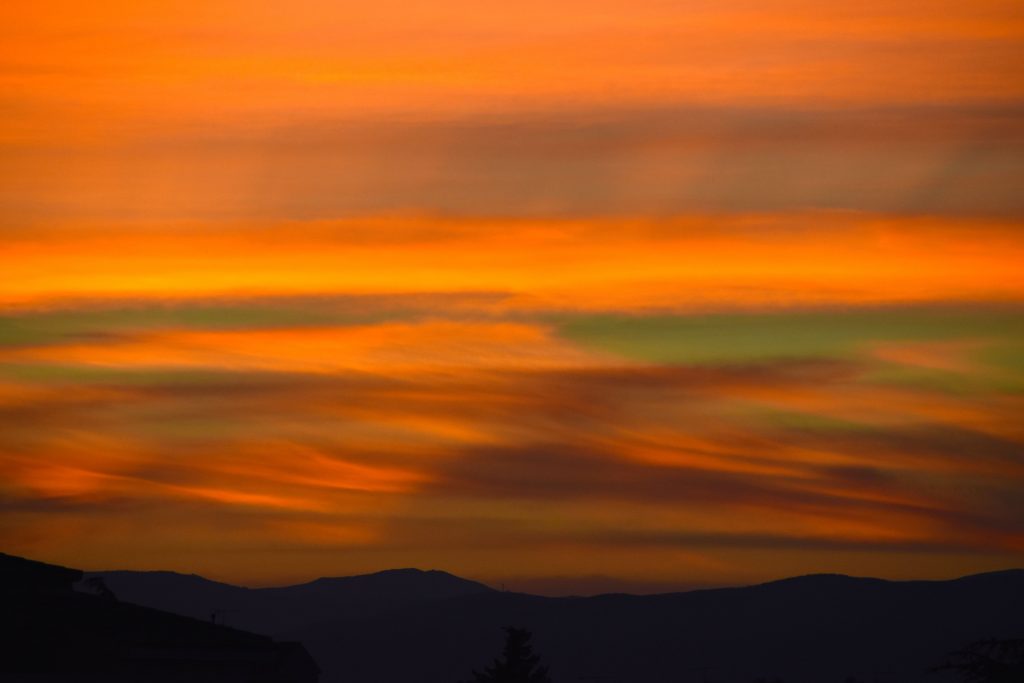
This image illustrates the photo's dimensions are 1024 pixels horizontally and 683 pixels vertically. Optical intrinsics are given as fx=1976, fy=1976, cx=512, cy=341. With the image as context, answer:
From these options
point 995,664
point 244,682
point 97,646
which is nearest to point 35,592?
point 97,646

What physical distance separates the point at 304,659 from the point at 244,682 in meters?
2.43

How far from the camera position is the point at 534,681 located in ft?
248

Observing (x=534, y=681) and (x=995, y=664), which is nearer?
(x=995, y=664)

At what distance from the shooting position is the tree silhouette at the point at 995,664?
3441cm

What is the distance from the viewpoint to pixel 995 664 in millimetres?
34938

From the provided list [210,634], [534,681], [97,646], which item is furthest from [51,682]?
[534,681]

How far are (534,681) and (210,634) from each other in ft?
113

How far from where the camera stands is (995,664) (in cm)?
3494

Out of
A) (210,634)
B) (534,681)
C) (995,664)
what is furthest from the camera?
(534,681)

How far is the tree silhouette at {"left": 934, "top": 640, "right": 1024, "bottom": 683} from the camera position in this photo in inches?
1355

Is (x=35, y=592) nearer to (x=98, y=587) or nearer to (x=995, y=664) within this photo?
(x=98, y=587)

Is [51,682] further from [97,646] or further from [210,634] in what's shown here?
[210,634]

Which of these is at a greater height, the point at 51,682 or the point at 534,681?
the point at 534,681

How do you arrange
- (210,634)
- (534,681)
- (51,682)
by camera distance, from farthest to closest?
(534,681) → (210,634) → (51,682)
